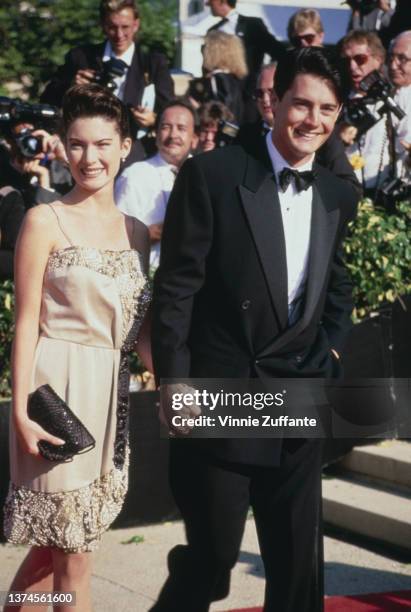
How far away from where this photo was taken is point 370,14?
9328 millimetres

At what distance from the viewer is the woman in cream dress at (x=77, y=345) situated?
3.60 m

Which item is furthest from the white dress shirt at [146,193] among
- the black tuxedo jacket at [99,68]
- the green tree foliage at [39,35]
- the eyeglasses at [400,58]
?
the green tree foliage at [39,35]

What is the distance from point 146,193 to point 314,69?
3.06m

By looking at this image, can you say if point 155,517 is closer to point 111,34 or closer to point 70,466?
point 70,466

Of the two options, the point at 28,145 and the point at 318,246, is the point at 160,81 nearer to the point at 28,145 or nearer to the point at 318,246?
the point at 28,145

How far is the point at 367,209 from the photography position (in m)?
6.97

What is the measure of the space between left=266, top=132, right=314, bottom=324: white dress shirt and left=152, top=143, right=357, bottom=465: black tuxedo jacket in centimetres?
3

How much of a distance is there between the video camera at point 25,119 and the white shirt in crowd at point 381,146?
225 cm

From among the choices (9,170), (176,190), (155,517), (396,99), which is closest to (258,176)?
(176,190)

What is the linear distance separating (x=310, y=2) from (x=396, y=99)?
4326mm

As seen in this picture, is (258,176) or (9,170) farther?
(9,170)

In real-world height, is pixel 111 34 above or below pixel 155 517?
above

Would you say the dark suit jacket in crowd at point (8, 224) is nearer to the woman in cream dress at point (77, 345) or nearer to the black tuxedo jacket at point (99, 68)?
the woman in cream dress at point (77, 345)

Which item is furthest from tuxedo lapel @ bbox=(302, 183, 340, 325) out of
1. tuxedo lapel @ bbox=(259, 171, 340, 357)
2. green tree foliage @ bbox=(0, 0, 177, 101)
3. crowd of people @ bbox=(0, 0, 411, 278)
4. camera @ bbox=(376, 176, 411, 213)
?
green tree foliage @ bbox=(0, 0, 177, 101)
